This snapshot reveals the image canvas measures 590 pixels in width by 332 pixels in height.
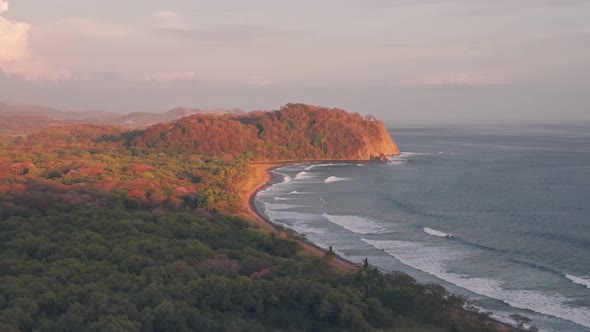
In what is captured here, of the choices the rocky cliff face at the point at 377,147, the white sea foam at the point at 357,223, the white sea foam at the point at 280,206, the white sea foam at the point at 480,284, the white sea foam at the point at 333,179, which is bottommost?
the white sea foam at the point at 480,284

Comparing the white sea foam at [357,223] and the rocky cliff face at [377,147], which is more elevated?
the rocky cliff face at [377,147]

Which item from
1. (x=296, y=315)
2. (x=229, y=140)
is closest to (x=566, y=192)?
(x=296, y=315)

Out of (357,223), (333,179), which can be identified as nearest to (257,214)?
(357,223)

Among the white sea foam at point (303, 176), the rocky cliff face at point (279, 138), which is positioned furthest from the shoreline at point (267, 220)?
the rocky cliff face at point (279, 138)

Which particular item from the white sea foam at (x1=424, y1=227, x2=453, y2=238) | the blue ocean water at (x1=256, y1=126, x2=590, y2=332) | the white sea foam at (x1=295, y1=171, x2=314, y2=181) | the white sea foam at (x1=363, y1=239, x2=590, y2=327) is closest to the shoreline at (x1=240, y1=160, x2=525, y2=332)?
the blue ocean water at (x1=256, y1=126, x2=590, y2=332)

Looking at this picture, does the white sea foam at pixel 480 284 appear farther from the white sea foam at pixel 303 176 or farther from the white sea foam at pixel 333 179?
the white sea foam at pixel 303 176

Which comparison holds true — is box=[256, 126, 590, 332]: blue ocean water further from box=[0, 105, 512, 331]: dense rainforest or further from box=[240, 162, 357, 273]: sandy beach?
box=[0, 105, 512, 331]: dense rainforest

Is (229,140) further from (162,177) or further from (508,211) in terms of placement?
(508,211)
